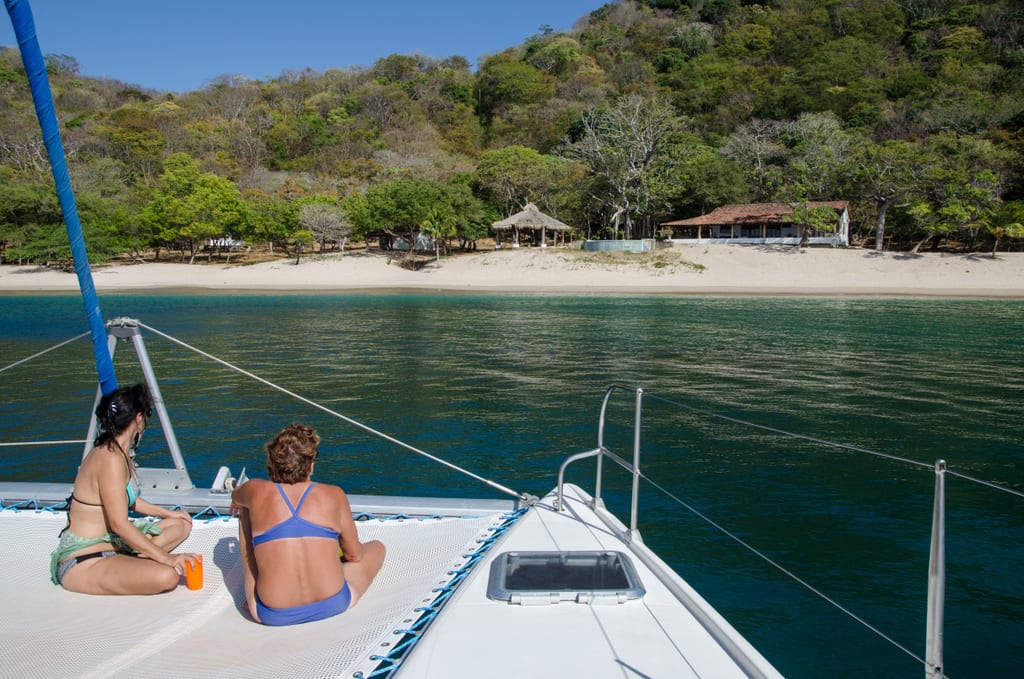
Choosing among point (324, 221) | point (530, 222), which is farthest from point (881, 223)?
point (324, 221)

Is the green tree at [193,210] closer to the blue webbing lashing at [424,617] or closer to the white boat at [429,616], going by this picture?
the white boat at [429,616]

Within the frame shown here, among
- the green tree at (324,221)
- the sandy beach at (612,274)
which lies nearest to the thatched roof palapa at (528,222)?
the sandy beach at (612,274)

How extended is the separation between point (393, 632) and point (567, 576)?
892 mm

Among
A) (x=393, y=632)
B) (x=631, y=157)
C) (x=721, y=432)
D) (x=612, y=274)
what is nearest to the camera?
(x=393, y=632)

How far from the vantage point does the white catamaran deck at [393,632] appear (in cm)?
255

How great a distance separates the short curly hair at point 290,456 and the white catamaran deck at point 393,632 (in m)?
0.64

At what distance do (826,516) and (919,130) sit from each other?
62.6 meters

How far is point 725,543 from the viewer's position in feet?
22.0

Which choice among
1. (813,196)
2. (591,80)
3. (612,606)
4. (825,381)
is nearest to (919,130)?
(813,196)

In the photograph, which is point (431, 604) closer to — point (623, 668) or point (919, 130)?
point (623, 668)

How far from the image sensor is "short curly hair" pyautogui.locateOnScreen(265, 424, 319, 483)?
9.93ft

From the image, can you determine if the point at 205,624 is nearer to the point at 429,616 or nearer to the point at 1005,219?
the point at 429,616

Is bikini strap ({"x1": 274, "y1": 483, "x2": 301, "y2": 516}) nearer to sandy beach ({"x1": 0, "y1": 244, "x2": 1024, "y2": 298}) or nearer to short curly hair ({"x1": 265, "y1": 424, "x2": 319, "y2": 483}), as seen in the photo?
short curly hair ({"x1": 265, "y1": 424, "x2": 319, "y2": 483})

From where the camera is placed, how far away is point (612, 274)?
44.6 m
